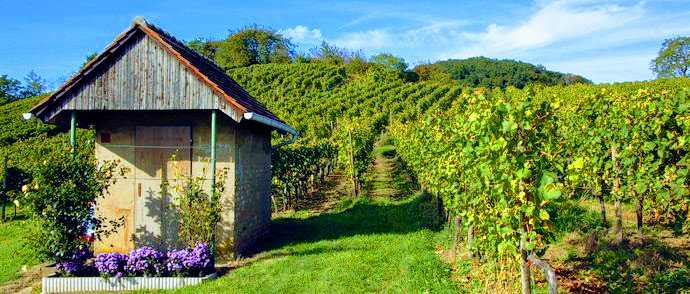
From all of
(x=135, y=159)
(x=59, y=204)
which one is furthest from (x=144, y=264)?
(x=135, y=159)

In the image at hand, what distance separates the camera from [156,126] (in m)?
9.41

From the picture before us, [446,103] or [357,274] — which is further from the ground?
[446,103]

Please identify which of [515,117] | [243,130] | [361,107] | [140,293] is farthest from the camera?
[361,107]

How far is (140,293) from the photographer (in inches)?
283

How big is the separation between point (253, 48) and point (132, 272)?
68015 mm

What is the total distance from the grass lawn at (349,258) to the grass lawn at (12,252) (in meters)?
3.31

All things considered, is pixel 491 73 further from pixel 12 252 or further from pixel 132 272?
pixel 132 272

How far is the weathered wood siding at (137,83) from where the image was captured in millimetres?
8555

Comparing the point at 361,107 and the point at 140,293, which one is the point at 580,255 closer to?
the point at 140,293

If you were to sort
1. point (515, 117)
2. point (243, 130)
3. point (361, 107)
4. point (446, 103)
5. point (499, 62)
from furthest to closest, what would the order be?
point (499, 62)
point (446, 103)
point (361, 107)
point (243, 130)
point (515, 117)

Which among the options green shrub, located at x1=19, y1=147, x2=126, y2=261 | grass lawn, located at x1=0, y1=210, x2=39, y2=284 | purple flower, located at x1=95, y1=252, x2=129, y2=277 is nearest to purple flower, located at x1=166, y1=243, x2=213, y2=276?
purple flower, located at x1=95, y1=252, x2=129, y2=277

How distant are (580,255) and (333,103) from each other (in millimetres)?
33183

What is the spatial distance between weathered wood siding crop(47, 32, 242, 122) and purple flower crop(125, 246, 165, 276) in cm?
241

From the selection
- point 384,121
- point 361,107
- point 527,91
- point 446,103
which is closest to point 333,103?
point 361,107
